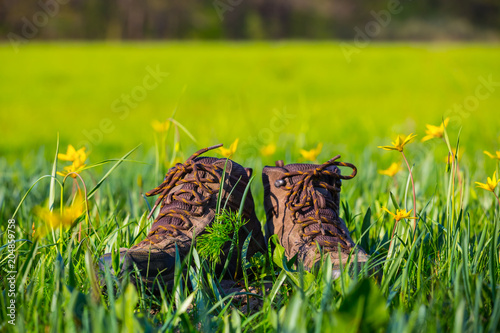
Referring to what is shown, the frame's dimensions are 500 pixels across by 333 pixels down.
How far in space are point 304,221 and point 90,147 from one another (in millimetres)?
3757

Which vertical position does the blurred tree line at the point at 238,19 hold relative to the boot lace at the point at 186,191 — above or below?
above

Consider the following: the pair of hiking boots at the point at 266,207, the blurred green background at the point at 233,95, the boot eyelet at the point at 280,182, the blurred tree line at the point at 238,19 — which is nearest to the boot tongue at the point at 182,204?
the pair of hiking boots at the point at 266,207

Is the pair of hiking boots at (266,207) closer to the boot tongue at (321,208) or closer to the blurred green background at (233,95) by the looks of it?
the boot tongue at (321,208)

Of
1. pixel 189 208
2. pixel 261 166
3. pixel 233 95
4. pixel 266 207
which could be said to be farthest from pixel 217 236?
pixel 233 95

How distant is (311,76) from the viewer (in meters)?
10.9

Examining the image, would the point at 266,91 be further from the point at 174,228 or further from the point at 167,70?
the point at 174,228

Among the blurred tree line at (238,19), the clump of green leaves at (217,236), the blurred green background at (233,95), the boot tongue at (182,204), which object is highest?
the blurred tree line at (238,19)

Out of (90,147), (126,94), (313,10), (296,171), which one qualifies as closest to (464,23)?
(313,10)

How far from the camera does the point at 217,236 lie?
3.43 ft

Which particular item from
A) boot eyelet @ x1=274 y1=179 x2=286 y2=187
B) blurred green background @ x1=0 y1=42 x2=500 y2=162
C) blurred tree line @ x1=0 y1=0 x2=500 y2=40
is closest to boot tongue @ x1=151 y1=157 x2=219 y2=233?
boot eyelet @ x1=274 y1=179 x2=286 y2=187

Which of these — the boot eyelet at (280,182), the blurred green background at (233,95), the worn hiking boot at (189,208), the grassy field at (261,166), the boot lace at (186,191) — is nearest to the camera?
the grassy field at (261,166)

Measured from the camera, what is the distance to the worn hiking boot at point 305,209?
1.10 meters

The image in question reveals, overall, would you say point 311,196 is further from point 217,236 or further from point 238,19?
point 238,19

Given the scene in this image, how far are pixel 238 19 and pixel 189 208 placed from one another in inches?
935
